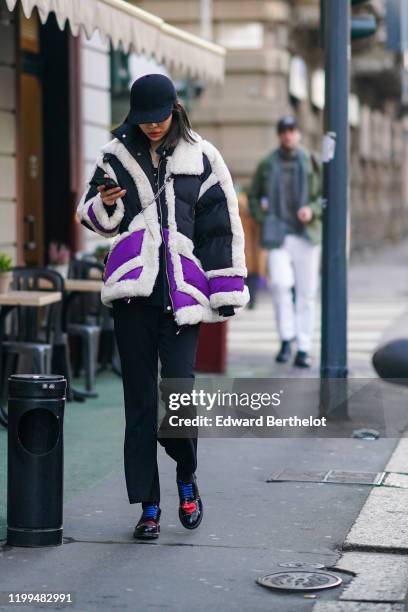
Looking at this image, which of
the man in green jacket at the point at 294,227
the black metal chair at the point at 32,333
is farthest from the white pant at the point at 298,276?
the black metal chair at the point at 32,333

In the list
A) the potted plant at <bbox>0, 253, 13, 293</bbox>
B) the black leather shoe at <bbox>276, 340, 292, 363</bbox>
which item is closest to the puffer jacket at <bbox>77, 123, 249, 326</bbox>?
the potted plant at <bbox>0, 253, 13, 293</bbox>

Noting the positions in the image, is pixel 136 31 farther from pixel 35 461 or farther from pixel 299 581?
pixel 299 581

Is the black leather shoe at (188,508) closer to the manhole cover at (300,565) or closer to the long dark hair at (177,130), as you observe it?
the manhole cover at (300,565)

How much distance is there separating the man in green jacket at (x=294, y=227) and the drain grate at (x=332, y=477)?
4443 millimetres

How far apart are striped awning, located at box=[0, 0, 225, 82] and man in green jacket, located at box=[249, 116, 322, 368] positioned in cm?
84

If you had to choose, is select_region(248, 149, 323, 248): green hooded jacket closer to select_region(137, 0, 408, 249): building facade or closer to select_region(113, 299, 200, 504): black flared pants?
select_region(113, 299, 200, 504): black flared pants

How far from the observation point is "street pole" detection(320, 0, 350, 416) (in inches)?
346

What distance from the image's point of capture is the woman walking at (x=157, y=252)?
5973mm

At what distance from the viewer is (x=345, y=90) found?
8828 mm

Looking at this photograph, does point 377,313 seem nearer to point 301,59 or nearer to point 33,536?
point 301,59

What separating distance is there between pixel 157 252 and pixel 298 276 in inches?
246

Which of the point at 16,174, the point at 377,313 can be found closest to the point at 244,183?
the point at 377,313

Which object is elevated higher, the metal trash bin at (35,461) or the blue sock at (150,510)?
the metal trash bin at (35,461)

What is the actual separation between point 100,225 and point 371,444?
3.04 metres
